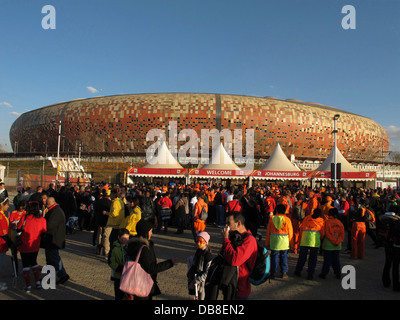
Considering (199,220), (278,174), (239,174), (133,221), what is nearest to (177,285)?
(133,221)

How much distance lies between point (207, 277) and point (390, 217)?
3997 mm

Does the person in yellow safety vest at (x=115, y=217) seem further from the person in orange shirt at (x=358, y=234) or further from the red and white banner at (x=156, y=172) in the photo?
the red and white banner at (x=156, y=172)

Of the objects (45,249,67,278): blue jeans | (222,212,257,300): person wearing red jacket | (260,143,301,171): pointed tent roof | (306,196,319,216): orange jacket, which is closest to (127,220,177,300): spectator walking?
(222,212,257,300): person wearing red jacket

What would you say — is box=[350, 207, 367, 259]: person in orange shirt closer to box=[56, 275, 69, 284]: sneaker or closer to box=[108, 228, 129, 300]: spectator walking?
box=[108, 228, 129, 300]: spectator walking

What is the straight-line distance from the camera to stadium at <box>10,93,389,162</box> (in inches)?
2018

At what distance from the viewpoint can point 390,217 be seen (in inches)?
214

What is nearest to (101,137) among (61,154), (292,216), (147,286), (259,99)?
(61,154)

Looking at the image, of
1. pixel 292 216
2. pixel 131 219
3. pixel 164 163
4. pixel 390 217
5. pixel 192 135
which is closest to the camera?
pixel 390 217

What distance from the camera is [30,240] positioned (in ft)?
15.9

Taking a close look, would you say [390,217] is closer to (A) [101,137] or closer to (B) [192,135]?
(B) [192,135]

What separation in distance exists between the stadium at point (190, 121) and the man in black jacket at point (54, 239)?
46.1 meters

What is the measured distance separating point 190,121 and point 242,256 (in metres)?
48.5

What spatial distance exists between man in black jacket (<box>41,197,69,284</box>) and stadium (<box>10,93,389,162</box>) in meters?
46.1

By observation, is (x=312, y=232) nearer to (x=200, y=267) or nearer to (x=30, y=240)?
(x=200, y=267)
